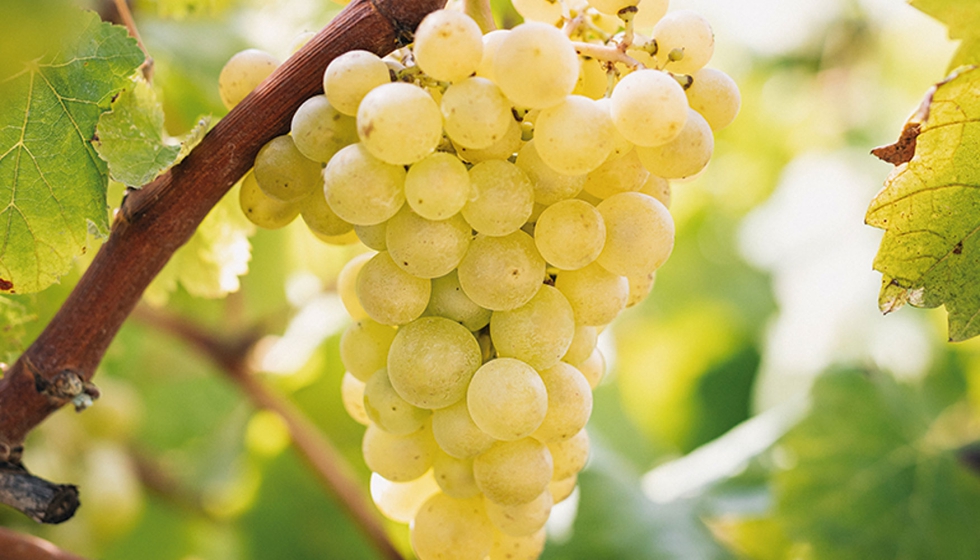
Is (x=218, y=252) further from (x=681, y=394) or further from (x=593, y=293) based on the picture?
(x=681, y=394)

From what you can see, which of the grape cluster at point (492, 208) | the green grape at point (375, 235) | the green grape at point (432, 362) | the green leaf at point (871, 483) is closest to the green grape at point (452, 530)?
the grape cluster at point (492, 208)

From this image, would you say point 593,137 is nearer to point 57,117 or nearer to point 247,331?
point 57,117

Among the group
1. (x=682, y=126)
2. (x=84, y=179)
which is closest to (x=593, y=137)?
(x=682, y=126)

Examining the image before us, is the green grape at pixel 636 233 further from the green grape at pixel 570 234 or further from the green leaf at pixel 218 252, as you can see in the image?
the green leaf at pixel 218 252

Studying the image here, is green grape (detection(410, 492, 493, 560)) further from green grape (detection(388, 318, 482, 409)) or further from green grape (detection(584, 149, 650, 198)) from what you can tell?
green grape (detection(584, 149, 650, 198))

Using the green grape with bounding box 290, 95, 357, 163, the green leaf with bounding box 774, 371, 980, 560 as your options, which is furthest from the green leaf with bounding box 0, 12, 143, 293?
the green leaf with bounding box 774, 371, 980, 560

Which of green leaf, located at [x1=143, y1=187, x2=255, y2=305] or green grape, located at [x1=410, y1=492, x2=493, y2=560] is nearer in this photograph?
green grape, located at [x1=410, y1=492, x2=493, y2=560]

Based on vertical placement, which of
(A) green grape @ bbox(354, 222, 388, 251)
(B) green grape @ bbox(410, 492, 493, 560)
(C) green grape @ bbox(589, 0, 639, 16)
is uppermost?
(C) green grape @ bbox(589, 0, 639, 16)
